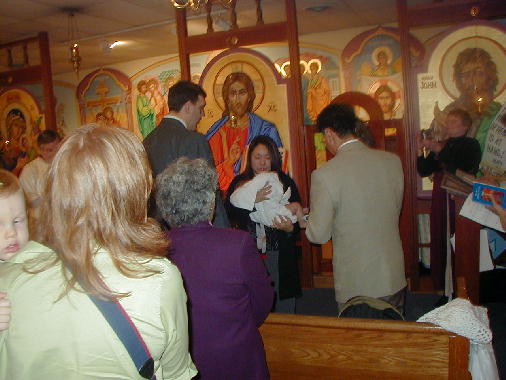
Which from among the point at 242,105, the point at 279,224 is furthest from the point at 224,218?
the point at 242,105

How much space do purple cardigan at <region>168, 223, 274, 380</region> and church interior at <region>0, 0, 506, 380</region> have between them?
0.18 metres

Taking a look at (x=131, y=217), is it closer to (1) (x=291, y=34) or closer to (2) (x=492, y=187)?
(2) (x=492, y=187)

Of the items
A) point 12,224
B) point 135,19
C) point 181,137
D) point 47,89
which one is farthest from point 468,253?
point 47,89

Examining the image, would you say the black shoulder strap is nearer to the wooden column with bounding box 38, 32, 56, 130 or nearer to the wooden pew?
the wooden pew

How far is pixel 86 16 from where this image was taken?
5.98 metres

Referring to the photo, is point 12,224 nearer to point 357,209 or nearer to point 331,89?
point 357,209

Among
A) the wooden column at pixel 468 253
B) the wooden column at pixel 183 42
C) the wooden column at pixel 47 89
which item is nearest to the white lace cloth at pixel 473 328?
the wooden column at pixel 468 253

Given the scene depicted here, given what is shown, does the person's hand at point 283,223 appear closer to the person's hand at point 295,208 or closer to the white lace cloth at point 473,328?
the person's hand at point 295,208

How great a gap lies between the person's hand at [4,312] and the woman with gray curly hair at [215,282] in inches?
31.5

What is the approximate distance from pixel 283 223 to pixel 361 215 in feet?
2.37

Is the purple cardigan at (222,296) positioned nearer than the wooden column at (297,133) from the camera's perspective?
Yes

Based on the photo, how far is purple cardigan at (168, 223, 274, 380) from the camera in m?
1.74

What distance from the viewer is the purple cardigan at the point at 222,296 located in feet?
5.72

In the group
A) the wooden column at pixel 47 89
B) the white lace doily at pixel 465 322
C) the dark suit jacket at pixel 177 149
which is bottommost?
the white lace doily at pixel 465 322
